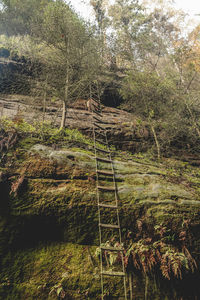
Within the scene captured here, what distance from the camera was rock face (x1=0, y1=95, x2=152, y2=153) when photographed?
416 inches

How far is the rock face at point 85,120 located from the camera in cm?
1058

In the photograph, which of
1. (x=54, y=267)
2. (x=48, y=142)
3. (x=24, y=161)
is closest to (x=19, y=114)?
(x=48, y=142)

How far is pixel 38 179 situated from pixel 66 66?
7.17 meters

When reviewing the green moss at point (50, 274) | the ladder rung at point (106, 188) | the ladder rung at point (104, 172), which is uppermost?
the ladder rung at point (104, 172)

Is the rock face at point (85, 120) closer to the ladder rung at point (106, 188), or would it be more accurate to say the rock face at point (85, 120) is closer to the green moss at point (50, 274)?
the ladder rung at point (106, 188)

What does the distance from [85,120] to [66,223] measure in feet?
26.7

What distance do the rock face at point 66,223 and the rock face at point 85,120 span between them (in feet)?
17.8

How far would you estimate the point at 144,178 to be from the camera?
567cm

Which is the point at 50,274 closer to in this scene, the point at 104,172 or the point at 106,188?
the point at 106,188

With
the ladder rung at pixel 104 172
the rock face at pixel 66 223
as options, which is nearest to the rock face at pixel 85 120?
the ladder rung at pixel 104 172

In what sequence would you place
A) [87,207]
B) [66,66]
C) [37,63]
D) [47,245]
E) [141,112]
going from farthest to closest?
Result: [37,63]
[141,112]
[66,66]
[87,207]
[47,245]

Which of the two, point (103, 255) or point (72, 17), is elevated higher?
point (72, 17)

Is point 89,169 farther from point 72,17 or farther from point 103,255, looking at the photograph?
point 72,17

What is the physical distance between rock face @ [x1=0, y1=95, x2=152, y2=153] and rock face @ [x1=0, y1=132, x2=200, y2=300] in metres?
5.42
